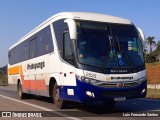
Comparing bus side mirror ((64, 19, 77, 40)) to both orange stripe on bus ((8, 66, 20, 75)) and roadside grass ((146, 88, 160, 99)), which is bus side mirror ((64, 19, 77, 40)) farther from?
roadside grass ((146, 88, 160, 99))

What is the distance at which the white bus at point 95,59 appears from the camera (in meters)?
11.2

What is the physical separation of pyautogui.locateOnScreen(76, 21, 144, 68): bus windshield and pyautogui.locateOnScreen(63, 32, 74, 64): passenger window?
1.61 ft

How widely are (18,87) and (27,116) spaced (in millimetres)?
9897

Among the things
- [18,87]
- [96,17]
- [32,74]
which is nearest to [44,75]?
[32,74]

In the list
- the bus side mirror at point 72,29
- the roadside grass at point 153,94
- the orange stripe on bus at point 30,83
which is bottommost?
the roadside grass at point 153,94

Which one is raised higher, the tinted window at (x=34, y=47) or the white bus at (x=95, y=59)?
the tinted window at (x=34, y=47)

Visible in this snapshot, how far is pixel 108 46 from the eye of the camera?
11.7 m

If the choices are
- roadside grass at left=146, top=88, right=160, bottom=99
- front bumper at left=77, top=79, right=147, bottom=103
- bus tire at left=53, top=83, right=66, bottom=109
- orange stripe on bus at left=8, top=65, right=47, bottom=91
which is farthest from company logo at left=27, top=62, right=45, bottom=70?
roadside grass at left=146, top=88, right=160, bottom=99

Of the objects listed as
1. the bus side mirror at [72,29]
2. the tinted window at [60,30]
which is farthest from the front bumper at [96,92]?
the tinted window at [60,30]

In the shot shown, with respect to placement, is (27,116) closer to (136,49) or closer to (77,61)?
(77,61)

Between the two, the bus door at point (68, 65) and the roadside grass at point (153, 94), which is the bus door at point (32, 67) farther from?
the roadside grass at point (153, 94)

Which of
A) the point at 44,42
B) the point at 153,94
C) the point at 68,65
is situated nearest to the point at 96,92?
the point at 68,65

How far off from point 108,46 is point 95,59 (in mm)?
719

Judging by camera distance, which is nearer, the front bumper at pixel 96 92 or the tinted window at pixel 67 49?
the front bumper at pixel 96 92
